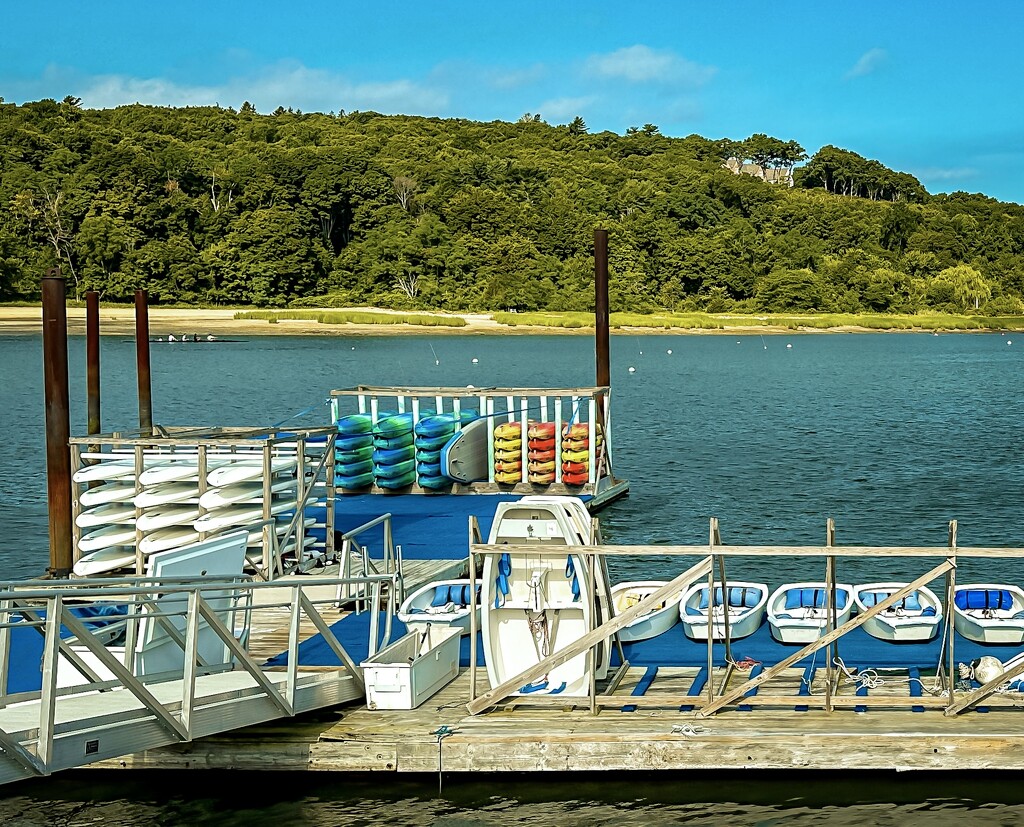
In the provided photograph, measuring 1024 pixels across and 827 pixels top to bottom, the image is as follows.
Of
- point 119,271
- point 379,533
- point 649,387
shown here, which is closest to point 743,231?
point 119,271

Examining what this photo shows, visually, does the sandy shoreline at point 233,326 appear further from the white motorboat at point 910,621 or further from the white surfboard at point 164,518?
the white motorboat at point 910,621

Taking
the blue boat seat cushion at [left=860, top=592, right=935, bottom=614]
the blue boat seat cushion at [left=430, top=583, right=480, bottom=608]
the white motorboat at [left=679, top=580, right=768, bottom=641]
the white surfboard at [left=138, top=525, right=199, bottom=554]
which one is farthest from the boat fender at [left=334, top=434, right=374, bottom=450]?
the blue boat seat cushion at [left=860, top=592, right=935, bottom=614]

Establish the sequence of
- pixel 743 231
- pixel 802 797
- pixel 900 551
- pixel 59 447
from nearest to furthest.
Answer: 1. pixel 900 551
2. pixel 802 797
3. pixel 59 447
4. pixel 743 231

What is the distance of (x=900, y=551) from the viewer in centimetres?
902

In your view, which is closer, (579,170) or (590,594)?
(590,594)

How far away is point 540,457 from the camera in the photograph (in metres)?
21.7

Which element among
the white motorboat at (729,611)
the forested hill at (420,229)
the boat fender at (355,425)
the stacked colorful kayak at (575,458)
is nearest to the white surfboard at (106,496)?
the white motorboat at (729,611)

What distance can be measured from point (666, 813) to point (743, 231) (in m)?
124

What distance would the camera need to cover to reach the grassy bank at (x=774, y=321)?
111 meters

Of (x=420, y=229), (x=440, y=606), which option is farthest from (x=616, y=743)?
(x=420, y=229)

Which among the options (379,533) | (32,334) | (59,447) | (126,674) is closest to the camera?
(126,674)

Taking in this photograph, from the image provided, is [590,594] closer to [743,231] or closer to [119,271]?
[119,271]

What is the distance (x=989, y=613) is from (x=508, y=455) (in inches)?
407

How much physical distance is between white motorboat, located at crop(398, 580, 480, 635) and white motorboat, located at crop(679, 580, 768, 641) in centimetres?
206
